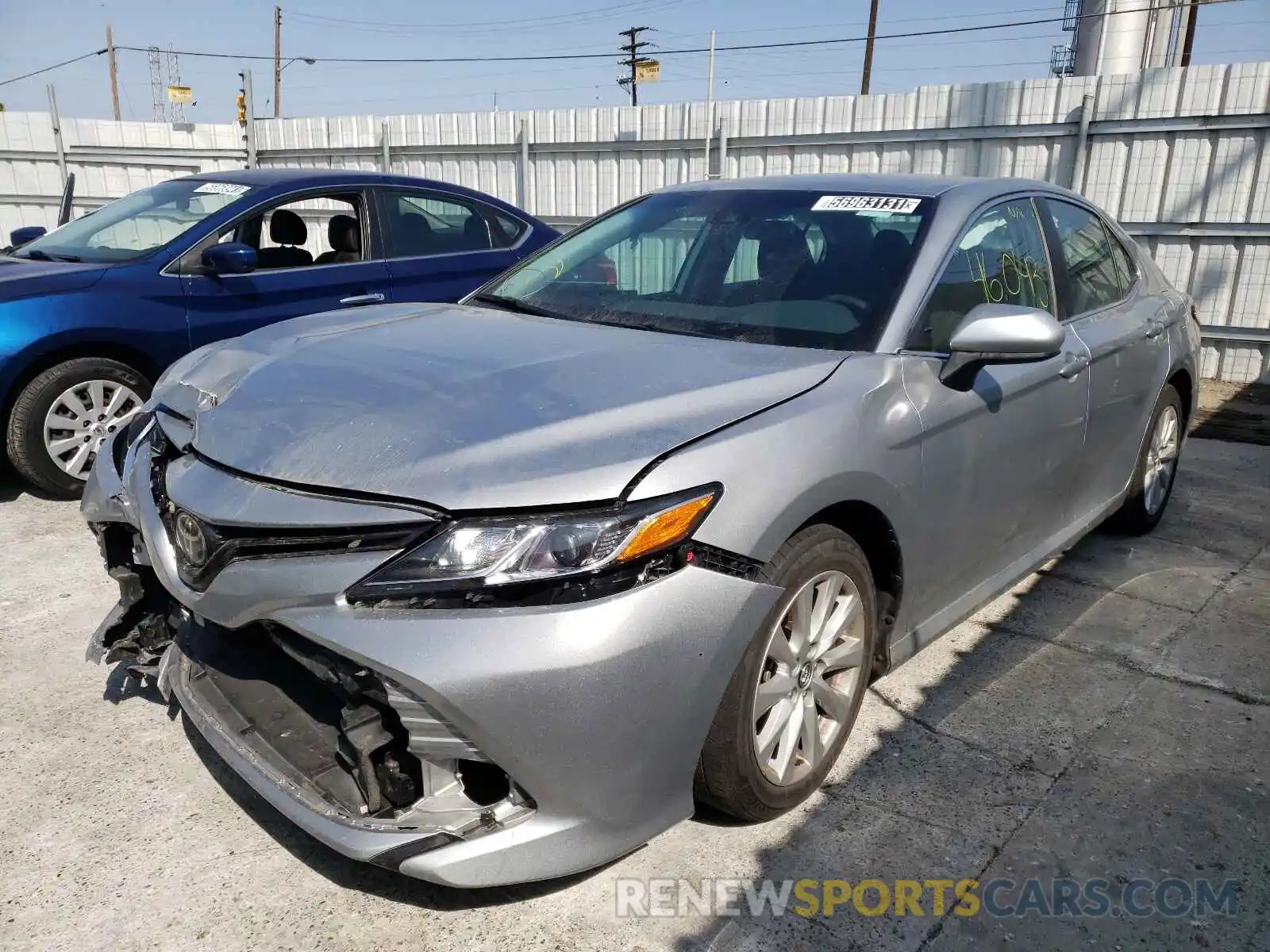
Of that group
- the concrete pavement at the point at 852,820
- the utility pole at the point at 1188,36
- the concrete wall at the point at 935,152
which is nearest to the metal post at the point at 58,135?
the concrete wall at the point at 935,152

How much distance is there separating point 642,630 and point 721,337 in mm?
1163

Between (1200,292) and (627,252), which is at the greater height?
(627,252)

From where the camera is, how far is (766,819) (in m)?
2.40

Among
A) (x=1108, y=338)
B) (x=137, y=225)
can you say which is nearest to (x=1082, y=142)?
(x=1108, y=338)

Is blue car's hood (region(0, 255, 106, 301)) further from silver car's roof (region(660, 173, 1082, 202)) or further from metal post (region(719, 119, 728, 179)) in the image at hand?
metal post (region(719, 119, 728, 179))

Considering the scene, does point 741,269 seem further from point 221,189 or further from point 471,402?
point 221,189

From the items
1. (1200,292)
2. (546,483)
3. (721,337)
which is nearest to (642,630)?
(546,483)

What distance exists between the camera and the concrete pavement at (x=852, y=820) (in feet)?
6.98

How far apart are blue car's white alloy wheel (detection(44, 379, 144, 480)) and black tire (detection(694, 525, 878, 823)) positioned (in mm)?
3816

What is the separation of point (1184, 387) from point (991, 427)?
2.32 metres

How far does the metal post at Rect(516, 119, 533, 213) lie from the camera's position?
11.2 meters

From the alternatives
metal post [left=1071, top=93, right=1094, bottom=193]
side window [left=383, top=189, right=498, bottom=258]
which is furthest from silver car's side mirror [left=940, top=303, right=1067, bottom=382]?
metal post [left=1071, top=93, right=1094, bottom=193]

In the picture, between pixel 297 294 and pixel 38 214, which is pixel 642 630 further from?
pixel 38 214

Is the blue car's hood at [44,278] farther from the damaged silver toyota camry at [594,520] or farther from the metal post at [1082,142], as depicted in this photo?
the metal post at [1082,142]
